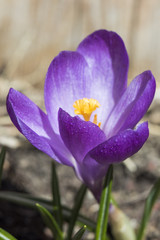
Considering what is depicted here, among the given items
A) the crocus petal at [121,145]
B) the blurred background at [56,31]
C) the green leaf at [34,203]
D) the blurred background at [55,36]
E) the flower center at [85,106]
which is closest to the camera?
the crocus petal at [121,145]

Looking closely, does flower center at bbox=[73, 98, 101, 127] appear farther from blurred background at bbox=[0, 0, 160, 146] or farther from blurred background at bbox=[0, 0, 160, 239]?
blurred background at bbox=[0, 0, 160, 146]

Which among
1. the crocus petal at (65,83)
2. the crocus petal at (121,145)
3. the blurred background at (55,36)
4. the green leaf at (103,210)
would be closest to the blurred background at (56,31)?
the blurred background at (55,36)

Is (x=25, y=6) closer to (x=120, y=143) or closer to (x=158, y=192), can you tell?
(x=158, y=192)

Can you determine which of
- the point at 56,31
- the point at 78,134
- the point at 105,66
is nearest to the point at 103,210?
the point at 78,134

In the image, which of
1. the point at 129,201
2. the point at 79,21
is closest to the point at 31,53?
the point at 79,21

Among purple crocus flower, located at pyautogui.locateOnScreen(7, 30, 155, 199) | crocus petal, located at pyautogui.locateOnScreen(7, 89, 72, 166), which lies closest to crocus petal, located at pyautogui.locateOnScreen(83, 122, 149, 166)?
purple crocus flower, located at pyautogui.locateOnScreen(7, 30, 155, 199)

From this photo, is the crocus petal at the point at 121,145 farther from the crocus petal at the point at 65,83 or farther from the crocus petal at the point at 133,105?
the crocus petal at the point at 65,83
